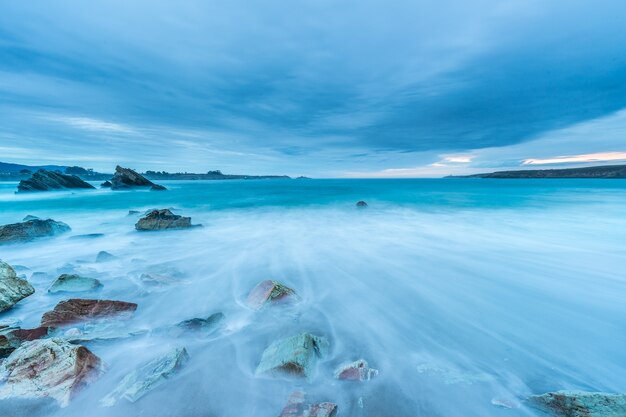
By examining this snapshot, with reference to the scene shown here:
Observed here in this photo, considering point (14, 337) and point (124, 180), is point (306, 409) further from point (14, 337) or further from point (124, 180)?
point (124, 180)

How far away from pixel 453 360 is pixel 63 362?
4.07 meters

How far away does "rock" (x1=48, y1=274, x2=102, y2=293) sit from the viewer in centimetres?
484

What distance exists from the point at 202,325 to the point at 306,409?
6.55ft

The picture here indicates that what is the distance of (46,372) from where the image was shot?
104 inches

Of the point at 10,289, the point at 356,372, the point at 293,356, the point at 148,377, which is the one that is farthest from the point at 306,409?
the point at 10,289

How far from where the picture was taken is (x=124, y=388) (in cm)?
276

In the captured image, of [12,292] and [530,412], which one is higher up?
[12,292]

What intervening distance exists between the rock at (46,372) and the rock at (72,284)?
7.97 ft

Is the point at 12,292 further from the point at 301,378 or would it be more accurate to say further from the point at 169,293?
the point at 301,378

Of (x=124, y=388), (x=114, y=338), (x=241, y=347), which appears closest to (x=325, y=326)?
(x=241, y=347)

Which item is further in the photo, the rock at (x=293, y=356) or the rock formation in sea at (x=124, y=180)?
the rock formation in sea at (x=124, y=180)

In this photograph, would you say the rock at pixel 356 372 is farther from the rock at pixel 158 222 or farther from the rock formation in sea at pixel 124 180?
the rock formation in sea at pixel 124 180

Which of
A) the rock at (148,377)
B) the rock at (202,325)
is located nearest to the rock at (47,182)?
the rock at (202,325)

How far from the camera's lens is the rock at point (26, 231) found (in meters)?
8.44
